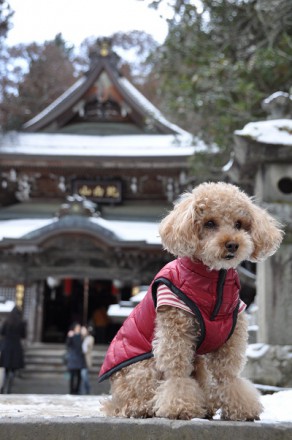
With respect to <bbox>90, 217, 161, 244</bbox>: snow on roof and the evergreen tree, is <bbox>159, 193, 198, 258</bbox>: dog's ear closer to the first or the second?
the evergreen tree

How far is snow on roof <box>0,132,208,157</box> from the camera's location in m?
16.6

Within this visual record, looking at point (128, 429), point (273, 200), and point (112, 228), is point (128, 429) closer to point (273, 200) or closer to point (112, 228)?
point (273, 200)

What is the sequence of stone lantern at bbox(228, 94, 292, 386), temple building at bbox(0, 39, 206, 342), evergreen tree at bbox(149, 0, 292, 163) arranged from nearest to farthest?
stone lantern at bbox(228, 94, 292, 386), evergreen tree at bbox(149, 0, 292, 163), temple building at bbox(0, 39, 206, 342)

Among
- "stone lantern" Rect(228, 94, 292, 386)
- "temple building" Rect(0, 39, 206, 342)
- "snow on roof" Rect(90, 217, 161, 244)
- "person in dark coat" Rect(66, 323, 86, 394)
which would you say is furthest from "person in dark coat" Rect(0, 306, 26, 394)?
"stone lantern" Rect(228, 94, 292, 386)

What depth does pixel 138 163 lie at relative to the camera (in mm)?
16344

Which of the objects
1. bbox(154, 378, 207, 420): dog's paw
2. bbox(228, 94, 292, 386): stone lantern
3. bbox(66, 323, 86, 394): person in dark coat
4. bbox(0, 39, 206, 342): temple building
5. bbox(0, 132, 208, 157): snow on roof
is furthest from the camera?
bbox(0, 132, 208, 157): snow on roof

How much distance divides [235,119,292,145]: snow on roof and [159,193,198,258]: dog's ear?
3.63 metres

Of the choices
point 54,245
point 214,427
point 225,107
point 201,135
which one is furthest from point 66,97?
point 214,427

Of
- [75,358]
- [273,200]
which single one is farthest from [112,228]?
[273,200]

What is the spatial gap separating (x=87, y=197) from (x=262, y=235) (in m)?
15.1

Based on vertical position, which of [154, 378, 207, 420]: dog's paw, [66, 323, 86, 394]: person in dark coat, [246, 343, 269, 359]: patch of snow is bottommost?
[66, 323, 86, 394]: person in dark coat

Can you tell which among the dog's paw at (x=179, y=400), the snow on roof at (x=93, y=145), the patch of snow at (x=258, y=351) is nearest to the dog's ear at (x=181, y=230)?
the dog's paw at (x=179, y=400)

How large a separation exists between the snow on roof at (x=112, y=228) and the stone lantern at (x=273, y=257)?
26.6ft

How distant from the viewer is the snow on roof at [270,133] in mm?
5793
